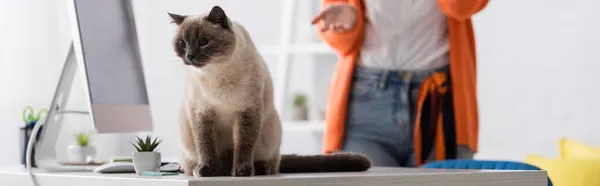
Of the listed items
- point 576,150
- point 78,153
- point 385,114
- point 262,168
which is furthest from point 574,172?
point 262,168

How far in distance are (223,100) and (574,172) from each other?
1783 millimetres

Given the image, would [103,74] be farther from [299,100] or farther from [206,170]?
[299,100]

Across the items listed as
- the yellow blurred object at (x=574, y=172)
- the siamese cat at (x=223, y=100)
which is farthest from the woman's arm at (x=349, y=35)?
the siamese cat at (x=223, y=100)

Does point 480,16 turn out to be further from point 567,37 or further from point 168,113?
point 168,113

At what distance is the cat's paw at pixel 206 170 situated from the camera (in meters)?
1.02

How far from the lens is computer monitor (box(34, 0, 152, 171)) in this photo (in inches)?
53.0

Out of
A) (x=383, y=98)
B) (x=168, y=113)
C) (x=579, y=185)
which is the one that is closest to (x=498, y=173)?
(x=383, y=98)

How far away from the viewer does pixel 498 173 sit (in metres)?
1.09

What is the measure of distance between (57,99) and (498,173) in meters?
0.77

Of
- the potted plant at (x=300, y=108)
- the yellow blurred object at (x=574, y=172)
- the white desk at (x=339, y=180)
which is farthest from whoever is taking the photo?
the potted plant at (x=300, y=108)

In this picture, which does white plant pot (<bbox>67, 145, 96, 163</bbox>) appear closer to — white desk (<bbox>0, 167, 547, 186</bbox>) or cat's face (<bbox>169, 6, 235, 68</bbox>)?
white desk (<bbox>0, 167, 547, 186</bbox>)

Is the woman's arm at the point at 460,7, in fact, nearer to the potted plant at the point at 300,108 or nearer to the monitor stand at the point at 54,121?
the monitor stand at the point at 54,121

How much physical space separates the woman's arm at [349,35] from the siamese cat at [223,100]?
3.16ft

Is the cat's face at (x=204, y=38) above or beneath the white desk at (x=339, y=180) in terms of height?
above
